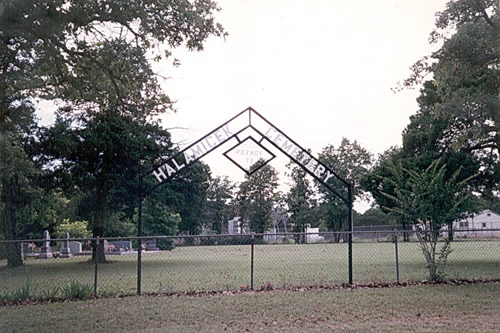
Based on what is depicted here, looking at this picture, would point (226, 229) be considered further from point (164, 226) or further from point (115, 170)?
point (115, 170)

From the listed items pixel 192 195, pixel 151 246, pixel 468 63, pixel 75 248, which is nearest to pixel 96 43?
pixel 468 63

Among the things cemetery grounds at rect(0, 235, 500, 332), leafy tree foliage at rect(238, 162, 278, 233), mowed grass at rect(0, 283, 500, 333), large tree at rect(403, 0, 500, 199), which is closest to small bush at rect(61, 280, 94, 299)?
cemetery grounds at rect(0, 235, 500, 332)

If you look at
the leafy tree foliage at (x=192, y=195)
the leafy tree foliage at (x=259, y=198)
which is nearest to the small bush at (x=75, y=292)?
the leafy tree foliage at (x=192, y=195)

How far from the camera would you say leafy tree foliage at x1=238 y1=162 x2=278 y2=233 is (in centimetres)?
5569

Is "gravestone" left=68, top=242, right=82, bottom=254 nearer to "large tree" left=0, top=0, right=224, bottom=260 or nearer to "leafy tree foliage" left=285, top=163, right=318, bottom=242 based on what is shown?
"large tree" left=0, top=0, right=224, bottom=260

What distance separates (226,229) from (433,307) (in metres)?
58.2

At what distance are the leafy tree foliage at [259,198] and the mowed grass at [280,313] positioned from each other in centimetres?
4500

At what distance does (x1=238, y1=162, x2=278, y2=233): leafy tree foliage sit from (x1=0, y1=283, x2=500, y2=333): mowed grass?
148ft

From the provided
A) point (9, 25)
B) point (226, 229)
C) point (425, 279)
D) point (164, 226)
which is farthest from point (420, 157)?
point (226, 229)

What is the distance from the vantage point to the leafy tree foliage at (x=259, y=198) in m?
55.7

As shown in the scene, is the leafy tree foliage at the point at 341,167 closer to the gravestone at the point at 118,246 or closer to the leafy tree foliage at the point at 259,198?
the leafy tree foliage at the point at 259,198

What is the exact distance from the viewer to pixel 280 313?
8.33 meters

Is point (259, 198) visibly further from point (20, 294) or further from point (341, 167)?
point (20, 294)

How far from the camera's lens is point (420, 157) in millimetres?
20109
